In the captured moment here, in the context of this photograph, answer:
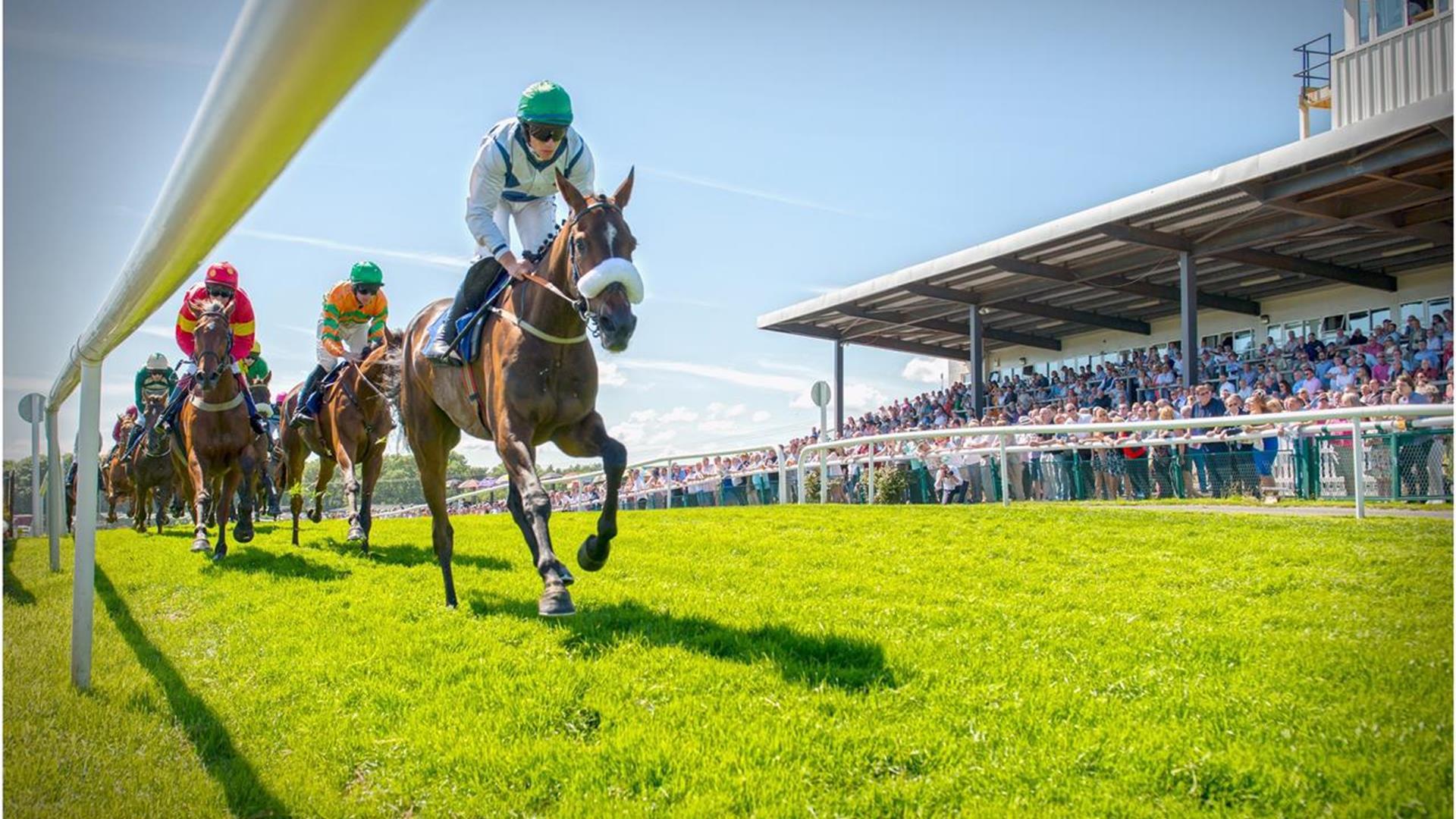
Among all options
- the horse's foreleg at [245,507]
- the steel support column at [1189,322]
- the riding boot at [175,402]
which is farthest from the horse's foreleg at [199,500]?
the steel support column at [1189,322]

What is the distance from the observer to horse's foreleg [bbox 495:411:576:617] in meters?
5.07

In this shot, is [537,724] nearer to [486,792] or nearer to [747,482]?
[486,792]

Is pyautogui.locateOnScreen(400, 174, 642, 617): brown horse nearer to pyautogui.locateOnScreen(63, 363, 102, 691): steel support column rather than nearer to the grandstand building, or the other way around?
pyautogui.locateOnScreen(63, 363, 102, 691): steel support column

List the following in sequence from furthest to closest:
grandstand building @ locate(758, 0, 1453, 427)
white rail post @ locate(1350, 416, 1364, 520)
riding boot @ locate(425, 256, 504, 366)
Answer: white rail post @ locate(1350, 416, 1364, 520)
riding boot @ locate(425, 256, 504, 366)
grandstand building @ locate(758, 0, 1453, 427)

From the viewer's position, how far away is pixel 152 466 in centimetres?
1468

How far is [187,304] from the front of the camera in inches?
374

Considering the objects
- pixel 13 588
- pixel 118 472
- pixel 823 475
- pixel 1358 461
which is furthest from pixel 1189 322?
pixel 118 472

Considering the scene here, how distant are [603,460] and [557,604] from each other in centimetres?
98

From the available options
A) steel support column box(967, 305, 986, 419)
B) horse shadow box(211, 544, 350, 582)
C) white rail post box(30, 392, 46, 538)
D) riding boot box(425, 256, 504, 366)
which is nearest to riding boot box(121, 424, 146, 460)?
horse shadow box(211, 544, 350, 582)

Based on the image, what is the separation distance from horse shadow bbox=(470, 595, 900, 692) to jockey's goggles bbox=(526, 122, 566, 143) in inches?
111

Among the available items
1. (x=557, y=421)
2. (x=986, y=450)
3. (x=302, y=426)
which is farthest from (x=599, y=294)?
(x=986, y=450)

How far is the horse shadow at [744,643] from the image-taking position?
388 cm

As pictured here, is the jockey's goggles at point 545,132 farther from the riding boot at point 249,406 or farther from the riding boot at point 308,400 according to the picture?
the riding boot at point 308,400

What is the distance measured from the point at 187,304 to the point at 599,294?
657 cm
